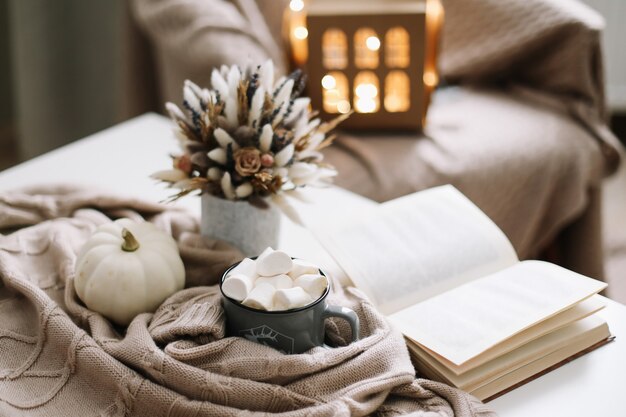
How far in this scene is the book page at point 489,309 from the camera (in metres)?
0.82

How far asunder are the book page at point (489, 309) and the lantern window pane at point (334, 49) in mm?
820

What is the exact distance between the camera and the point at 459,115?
182 cm

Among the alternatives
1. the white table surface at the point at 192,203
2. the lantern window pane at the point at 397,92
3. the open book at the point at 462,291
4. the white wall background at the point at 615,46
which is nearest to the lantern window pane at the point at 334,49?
the lantern window pane at the point at 397,92

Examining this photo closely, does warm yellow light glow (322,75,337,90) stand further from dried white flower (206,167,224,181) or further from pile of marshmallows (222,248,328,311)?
pile of marshmallows (222,248,328,311)

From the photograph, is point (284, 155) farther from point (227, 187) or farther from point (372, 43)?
point (372, 43)

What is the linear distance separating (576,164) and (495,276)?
2.89 ft

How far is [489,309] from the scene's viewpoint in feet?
2.88

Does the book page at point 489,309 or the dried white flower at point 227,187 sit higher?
the dried white flower at point 227,187

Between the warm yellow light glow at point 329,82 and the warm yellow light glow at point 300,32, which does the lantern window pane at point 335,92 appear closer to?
the warm yellow light glow at point 329,82

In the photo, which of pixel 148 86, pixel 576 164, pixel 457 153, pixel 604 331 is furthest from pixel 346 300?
pixel 148 86

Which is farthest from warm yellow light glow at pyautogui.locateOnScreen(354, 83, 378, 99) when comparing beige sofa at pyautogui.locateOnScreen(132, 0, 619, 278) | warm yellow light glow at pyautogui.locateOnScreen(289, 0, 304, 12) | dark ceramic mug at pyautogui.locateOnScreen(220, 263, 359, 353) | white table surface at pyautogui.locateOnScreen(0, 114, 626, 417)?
dark ceramic mug at pyautogui.locateOnScreen(220, 263, 359, 353)

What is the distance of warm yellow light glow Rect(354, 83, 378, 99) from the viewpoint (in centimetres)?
168

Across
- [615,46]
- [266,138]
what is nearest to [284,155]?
[266,138]

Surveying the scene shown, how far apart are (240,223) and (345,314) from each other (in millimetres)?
259
